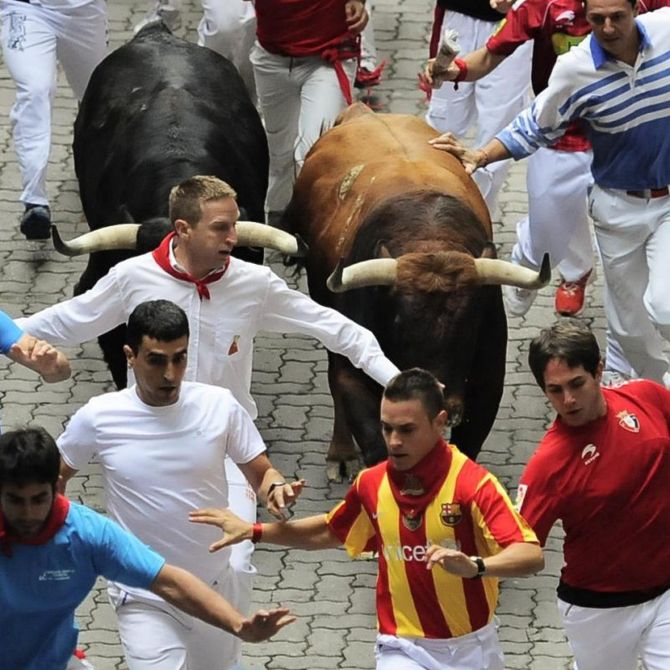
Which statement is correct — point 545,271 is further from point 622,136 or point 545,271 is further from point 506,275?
point 622,136

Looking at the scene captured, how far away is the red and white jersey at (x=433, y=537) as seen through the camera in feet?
26.3

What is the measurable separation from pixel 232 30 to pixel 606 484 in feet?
22.8

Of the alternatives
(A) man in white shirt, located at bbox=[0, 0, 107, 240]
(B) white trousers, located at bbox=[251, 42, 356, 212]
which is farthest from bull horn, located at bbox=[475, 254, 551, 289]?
(A) man in white shirt, located at bbox=[0, 0, 107, 240]

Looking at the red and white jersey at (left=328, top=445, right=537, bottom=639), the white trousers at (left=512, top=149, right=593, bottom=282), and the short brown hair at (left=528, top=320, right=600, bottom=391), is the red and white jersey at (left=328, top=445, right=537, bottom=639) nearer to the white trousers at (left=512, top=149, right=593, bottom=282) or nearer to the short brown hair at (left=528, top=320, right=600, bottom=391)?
the short brown hair at (left=528, top=320, right=600, bottom=391)

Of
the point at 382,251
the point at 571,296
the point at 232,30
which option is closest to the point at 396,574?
the point at 382,251

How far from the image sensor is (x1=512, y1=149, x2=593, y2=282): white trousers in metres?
12.8

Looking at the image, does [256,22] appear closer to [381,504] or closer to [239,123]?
[239,123]

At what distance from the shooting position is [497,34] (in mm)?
12078

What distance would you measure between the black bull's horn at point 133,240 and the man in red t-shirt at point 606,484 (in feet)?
7.97

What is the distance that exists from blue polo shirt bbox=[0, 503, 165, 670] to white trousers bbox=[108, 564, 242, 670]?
37.8 inches

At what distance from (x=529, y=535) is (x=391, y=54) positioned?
9601 millimetres

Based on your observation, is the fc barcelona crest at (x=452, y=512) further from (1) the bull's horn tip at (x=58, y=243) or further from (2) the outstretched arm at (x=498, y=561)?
(1) the bull's horn tip at (x=58, y=243)

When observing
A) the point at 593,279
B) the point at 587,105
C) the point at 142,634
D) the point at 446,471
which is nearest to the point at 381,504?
the point at 446,471

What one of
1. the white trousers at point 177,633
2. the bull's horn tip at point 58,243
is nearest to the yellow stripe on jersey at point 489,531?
the white trousers at point 177,633
